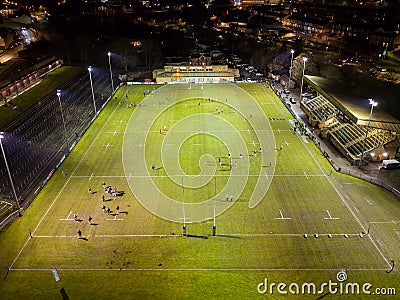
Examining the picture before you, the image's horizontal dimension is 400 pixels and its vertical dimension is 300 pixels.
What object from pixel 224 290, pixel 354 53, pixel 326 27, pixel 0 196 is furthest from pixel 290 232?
pixel 326 27

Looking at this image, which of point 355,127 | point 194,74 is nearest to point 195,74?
point 194,74

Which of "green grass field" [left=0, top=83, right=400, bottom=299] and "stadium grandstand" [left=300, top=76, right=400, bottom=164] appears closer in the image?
"green grass field" [left=0, top=83, right=400, bottom=299]

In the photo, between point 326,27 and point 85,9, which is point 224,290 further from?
point 85,9

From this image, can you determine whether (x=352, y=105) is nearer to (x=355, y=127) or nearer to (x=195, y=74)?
(x=355, y=127)

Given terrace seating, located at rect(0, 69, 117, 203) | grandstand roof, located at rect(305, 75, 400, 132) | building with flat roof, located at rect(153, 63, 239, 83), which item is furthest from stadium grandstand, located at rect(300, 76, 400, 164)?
terrace seating, located at rect(0, 69, 117, 203)

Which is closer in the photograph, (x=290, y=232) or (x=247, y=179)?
(x=290, y=232)

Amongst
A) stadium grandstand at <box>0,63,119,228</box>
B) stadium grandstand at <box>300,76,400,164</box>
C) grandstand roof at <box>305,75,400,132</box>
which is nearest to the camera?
stadium grandstand at <box>0,63,119,228</box>

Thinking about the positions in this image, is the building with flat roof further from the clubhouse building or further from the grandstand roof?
the grandstand roof
